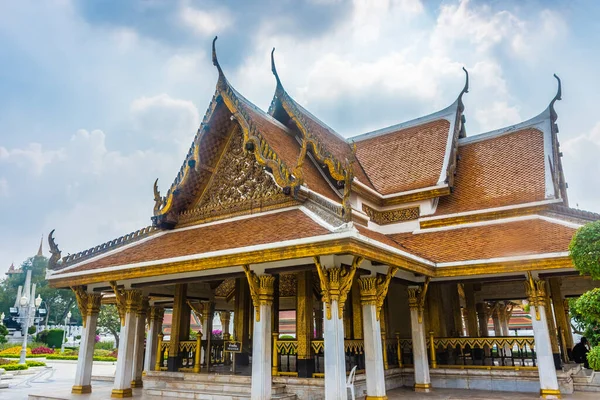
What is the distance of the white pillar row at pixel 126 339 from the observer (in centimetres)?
779

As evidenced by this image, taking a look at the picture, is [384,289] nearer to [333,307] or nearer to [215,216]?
[333,307]

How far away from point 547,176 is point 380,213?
3.48m

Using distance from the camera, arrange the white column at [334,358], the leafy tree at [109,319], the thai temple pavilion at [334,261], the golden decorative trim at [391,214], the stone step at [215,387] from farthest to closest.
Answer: the leafy tree at [109,319] < the golden decorative trim at [391,214] < the stone step at [215,387] < the thai temple pavilion at [334,261] < the white column at [334,358]

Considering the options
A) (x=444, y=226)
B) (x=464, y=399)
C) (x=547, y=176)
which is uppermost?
(x=547, y=176)

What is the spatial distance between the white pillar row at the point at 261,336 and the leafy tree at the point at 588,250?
3.99 m

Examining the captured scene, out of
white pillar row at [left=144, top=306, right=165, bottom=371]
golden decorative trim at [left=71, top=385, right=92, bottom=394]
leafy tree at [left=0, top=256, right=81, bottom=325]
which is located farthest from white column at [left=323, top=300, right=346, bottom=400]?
leafy tree at [left=0, top=256, right=81, bottom=325]

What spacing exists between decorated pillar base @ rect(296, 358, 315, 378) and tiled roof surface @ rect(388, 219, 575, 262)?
8.00 feet

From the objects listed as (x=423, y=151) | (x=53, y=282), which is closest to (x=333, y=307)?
(x=53, y=282)

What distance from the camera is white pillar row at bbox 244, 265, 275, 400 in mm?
6312

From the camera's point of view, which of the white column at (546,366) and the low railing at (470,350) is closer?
the white column at (546,366)

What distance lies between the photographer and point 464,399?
678 cm

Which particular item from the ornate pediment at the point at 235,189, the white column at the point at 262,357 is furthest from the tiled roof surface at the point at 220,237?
the white column at the point at 262,357

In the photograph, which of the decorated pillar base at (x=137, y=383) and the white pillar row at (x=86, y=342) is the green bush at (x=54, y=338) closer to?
the decorated pillar base at (x=137, y=383)

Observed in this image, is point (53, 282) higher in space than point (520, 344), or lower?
higher
